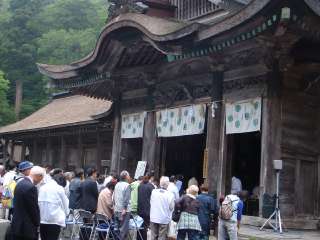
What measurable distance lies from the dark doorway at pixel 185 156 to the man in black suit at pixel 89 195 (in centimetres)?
791

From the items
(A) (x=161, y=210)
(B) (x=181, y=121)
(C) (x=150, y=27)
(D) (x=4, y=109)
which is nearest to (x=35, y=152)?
(D) (x=4, y=109)

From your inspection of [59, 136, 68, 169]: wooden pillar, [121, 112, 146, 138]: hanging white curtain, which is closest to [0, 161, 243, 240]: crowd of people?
[121, 112, 146, 138]: hanging white curtain

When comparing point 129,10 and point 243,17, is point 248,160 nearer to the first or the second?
point 129,10

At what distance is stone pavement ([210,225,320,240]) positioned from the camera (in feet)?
34.3

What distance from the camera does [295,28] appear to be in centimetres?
1065

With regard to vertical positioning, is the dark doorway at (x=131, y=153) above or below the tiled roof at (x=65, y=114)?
below

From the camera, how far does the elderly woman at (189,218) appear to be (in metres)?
8.55

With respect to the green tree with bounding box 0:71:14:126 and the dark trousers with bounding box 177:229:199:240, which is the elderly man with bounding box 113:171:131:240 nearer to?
the dark trousers with bounding box 177:229:199:240

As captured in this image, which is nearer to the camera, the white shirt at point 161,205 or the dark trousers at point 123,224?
the white shirt at point 161,205

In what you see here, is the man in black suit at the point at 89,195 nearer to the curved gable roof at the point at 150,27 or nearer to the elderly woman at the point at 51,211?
the elderly woman at the point at 51,211

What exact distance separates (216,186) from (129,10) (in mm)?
5539

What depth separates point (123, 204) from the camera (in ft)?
32.6

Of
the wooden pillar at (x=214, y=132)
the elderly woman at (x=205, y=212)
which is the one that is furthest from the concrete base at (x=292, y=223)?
the elderly woman at (x=205, y=212)

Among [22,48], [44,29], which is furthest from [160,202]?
[44,29]
